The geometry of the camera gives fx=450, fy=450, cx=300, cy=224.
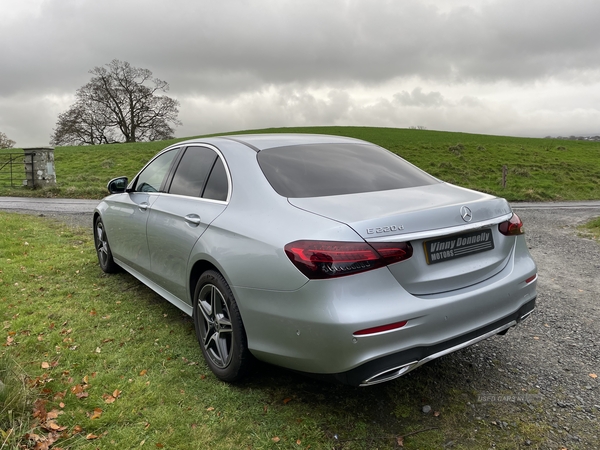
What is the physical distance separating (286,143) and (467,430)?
229 centimetres

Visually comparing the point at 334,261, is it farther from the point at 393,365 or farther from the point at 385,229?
the point at 393,365

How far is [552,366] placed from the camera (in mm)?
3275

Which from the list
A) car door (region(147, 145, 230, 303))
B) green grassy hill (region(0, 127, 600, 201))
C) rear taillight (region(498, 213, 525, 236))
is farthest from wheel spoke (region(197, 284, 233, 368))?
green grassy hill (region(0, 127, 600, 201))

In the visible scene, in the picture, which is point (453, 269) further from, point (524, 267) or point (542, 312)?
point (542, 312)

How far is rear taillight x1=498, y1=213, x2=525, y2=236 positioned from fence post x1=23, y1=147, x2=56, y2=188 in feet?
64.1

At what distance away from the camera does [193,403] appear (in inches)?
112

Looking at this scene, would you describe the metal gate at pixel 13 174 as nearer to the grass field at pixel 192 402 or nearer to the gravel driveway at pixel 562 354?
the grass field at pixel 192 402

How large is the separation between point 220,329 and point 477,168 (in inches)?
974

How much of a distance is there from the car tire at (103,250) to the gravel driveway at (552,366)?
414 centimetres

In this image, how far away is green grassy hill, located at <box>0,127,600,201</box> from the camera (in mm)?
18703

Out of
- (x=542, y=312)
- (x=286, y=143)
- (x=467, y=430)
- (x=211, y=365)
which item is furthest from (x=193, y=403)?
(x=542, y=312)

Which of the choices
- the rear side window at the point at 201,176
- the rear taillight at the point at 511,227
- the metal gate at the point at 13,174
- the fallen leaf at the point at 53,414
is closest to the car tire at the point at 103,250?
the rear side window at the point at 201,176

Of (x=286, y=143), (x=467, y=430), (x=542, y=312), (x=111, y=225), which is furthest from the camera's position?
(x=111, y=225)

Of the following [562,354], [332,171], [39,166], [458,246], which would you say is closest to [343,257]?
[458,246]
